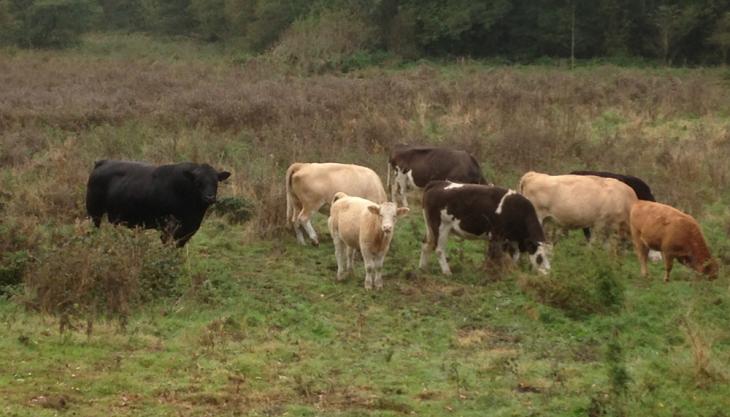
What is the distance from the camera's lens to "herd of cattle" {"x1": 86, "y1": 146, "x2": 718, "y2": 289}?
529 inches

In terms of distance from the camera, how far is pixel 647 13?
1889 inches

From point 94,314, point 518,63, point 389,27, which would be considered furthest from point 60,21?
point 94,314

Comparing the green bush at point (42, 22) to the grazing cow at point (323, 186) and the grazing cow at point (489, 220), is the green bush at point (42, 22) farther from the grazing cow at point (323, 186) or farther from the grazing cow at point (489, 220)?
the grazing cow at point (489, 220)

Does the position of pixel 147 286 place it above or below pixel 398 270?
above

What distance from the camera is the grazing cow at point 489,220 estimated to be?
14.1m

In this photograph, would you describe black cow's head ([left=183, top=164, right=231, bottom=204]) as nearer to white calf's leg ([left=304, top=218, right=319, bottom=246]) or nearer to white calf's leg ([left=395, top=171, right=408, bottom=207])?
white calf's leg ([left=304, top=218, right=319, bottom=246])

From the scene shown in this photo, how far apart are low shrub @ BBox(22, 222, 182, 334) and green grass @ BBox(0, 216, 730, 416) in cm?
27

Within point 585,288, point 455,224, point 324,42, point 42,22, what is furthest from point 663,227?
point 42,22

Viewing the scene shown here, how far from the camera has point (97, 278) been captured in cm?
1148

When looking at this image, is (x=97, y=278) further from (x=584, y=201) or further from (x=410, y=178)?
(x=410, y=178)

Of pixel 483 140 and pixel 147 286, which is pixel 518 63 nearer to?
pixel 483 140

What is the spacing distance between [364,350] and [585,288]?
3037mm

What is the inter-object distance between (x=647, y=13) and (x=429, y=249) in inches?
1451

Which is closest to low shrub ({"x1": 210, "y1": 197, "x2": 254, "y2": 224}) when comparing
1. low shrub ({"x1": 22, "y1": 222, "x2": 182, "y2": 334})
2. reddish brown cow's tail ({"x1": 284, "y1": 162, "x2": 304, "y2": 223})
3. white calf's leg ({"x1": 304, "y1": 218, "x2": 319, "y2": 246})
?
reddish brown cow's tail ({"x1": 284, "y1": 162, "x2": 304, "y2": 223})
